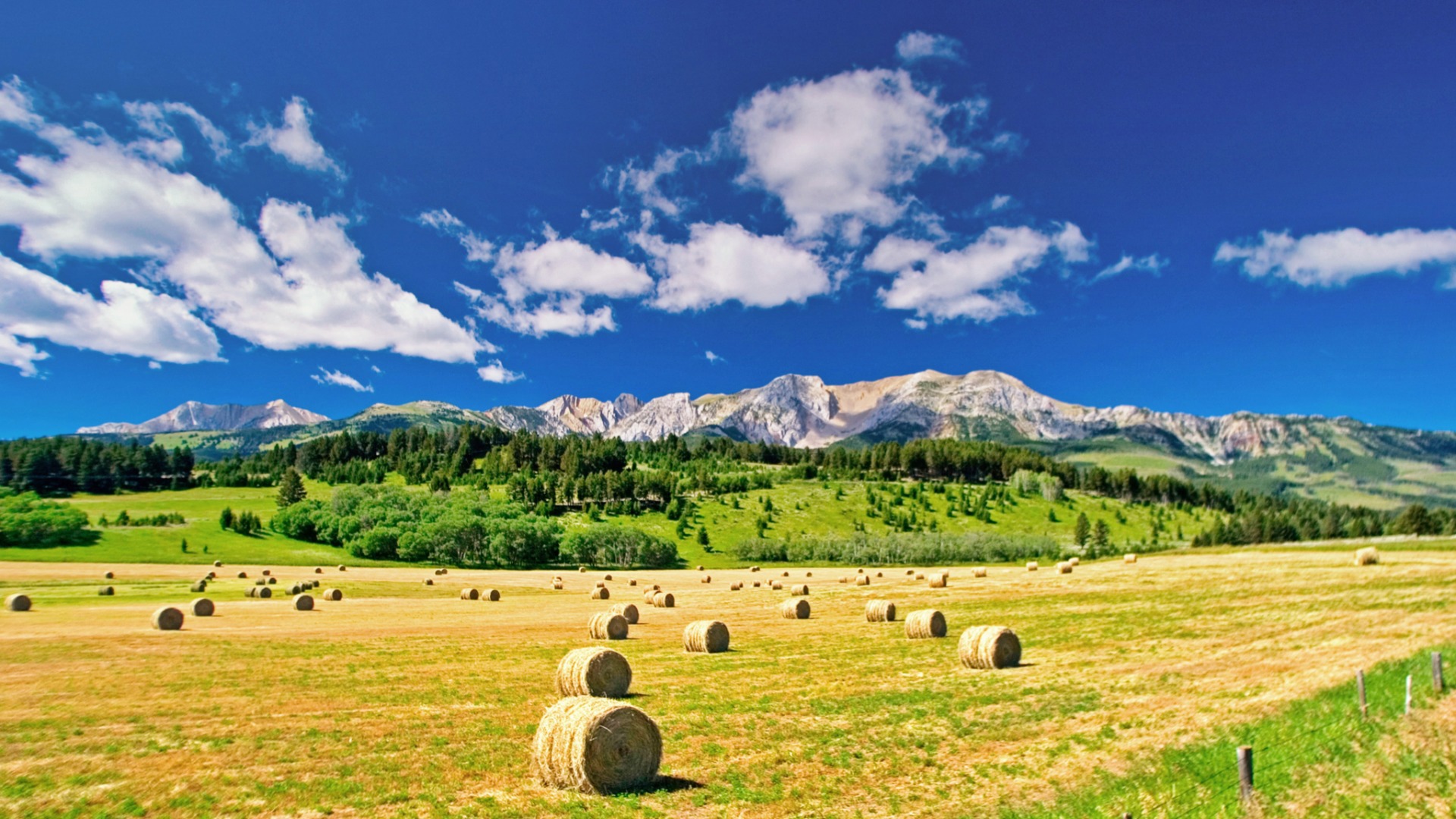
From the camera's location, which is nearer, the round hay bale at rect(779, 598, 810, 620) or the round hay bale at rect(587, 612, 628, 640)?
the round hay bale at rect(587, 612, 628, 640)

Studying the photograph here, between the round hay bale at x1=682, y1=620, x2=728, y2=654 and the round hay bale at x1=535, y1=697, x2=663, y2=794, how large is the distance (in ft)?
57.9

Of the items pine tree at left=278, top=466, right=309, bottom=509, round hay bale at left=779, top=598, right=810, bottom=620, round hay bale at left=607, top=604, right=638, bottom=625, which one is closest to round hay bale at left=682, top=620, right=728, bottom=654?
round hay bale at left=607, top=604, right=638, bottom=625

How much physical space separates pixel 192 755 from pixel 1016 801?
1739 cm

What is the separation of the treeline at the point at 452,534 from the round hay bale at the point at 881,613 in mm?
99346

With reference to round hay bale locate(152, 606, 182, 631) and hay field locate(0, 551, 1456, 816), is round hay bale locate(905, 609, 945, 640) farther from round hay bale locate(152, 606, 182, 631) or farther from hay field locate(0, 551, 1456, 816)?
round hay bale locate(152, 606, 182, 631)

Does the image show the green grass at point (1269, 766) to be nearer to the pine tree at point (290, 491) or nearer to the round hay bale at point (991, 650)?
the round hay bale at point (991, 650)

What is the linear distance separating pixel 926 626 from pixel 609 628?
16.2 metres

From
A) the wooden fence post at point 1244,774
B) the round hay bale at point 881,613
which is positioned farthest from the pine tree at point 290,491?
the wooden fence post at point 1244,774

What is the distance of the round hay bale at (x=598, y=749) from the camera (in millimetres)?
13930

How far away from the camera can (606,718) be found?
46.9ft

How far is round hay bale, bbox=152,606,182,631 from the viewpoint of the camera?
38.8 meters

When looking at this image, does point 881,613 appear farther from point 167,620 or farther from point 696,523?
point 696,523

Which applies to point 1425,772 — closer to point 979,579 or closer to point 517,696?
point 517,696

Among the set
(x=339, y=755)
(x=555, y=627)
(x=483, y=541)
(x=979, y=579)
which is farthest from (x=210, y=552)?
(x=339, y=755)
